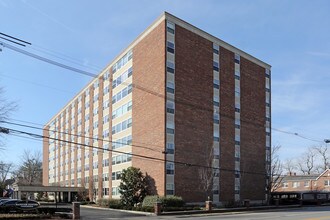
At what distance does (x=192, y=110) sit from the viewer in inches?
1991

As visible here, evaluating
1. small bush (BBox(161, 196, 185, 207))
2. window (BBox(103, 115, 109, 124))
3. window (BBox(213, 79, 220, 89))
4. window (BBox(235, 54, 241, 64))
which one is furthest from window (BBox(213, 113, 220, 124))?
window (BBox(103, 115, 109, 124))

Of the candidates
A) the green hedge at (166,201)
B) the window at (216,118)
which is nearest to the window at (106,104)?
the window at (216,118)

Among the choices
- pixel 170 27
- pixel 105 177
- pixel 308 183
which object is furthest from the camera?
pixel 308 183

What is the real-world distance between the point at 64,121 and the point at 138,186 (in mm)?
49681

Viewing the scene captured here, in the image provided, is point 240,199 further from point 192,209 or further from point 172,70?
point 172,70

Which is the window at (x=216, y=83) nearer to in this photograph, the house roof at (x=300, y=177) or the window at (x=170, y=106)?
the window at (x=170, y=106)

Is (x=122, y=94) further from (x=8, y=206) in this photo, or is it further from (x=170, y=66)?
(x=8, y=206)

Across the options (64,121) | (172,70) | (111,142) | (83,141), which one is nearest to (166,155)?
(172,70)

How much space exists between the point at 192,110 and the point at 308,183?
223 ft

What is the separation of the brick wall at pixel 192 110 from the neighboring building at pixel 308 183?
55659 mm

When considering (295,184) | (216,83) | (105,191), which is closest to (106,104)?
(105,191)

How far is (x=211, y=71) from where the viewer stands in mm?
53875

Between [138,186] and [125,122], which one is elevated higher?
[125,122]

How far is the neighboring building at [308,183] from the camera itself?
102375 millimetres
